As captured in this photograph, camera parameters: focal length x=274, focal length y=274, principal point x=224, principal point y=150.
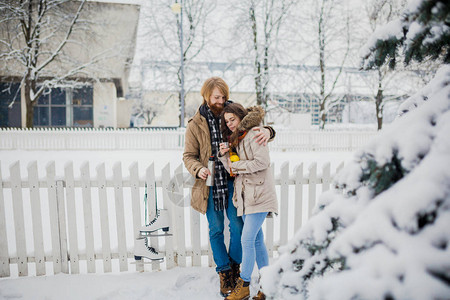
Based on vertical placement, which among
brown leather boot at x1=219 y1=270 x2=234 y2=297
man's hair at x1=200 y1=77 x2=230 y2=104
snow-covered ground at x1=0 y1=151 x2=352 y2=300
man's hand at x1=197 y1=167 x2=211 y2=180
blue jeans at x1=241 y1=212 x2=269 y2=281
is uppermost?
man's hair at x1=200 y1=77 x2=230 y2=104

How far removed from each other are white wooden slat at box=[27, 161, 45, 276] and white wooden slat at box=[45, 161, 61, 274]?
Answer: 0.32 ft

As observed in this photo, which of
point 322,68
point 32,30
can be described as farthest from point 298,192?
point 32,30

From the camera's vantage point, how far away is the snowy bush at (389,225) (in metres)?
0.64

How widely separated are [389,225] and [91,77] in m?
16.9

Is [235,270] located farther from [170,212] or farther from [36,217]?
[36,217]

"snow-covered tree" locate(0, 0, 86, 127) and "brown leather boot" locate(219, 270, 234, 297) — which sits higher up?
"snow-covered tree" locate(0, 0, 86, 127)

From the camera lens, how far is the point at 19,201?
9.01ft

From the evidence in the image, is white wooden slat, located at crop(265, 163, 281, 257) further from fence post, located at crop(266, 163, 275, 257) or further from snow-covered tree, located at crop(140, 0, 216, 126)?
snow-covered tree, located at crop(140, 0, 216, 126)

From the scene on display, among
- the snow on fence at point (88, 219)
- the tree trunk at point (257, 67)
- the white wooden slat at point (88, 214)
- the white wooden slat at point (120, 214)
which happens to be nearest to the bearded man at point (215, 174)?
the snow on fence at point (88, 219)

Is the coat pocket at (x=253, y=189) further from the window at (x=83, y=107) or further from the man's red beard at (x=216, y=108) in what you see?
the window at (x=83, y=107)

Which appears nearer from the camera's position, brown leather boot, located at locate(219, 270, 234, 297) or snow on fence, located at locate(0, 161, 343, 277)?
brown leather boot, located at locate(219, 270, 234, 297)

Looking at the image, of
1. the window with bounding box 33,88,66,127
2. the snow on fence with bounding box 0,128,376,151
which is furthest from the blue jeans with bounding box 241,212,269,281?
the window with bounding box 33,88,66,127

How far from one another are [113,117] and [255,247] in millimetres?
17411

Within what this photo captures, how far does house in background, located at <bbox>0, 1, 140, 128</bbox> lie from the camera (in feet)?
50.4
